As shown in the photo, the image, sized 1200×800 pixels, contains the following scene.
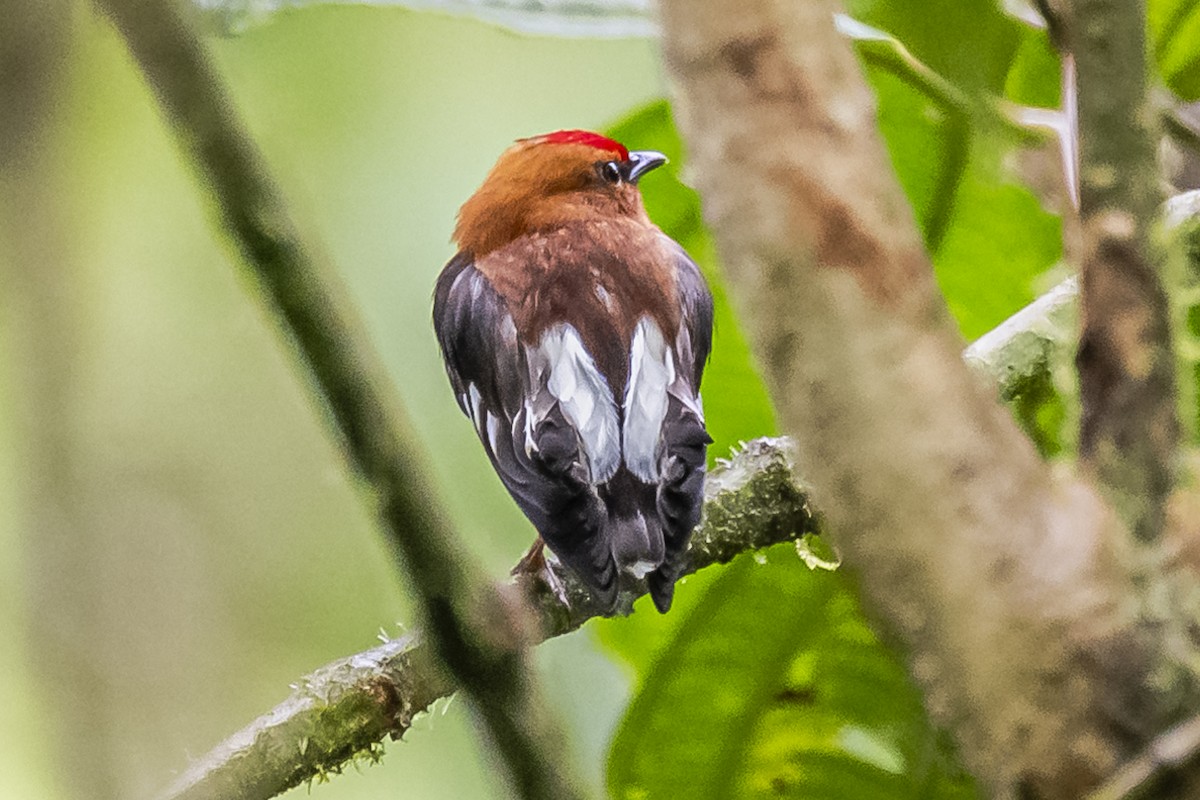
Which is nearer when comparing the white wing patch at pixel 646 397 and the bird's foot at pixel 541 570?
the white wing patch at pixel 646 397

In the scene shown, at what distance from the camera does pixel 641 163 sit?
260cm

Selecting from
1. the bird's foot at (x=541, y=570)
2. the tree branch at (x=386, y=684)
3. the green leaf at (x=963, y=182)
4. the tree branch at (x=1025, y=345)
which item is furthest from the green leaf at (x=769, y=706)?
the green leaf at (x=963, y=182)

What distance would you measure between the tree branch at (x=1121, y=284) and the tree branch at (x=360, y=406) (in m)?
0.32

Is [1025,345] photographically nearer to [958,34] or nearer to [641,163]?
[958,34]

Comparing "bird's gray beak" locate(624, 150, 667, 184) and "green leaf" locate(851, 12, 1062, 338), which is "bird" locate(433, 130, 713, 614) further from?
"green leaf" locate(851, 12, 1062, 338)

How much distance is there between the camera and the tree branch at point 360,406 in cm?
59

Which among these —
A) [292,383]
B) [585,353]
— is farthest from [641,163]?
[292,383]

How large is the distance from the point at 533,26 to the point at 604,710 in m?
1.60

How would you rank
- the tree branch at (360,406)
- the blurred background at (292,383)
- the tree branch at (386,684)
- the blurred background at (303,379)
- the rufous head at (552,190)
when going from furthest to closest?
the blurred background at (292,383) → the rufous head at (552,190) → the tree branch at (386,684) → the blurred background at (303,379) → the tree branch at (360,406)

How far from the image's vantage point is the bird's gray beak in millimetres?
2586

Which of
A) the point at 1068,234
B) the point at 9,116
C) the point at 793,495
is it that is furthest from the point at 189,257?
the point at 1068,234

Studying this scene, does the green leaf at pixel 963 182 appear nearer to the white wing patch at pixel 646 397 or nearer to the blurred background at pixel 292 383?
the white wing patch at pixel 646 397

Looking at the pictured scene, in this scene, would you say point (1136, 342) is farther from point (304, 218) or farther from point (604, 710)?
point (604, 710)

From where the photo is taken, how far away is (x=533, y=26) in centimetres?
244
